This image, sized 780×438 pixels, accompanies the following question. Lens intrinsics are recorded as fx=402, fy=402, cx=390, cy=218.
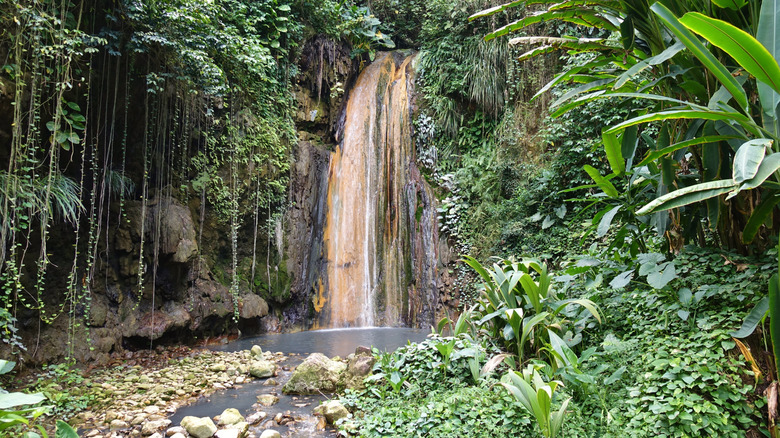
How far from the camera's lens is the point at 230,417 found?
11.6ft

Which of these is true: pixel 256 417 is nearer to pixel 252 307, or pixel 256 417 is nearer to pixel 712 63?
pixel 252 307

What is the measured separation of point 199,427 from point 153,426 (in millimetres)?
510

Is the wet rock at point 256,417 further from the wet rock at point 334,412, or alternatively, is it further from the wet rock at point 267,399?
the wet rock at point 334,412

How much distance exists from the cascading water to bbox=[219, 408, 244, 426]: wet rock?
195 inches

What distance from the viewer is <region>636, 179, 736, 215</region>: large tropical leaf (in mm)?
1810

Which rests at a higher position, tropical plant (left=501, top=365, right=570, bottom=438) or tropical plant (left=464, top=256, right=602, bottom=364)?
tropical plant (left=464, top=256, right=602, bottom=364)

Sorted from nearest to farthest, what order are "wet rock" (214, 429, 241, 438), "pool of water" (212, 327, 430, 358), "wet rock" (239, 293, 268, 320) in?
"wet rock" (214, 429, 241, 438)
"pool of water" (212, 327, 430, 358)
"wet rock" (239, 293, 268, 320)

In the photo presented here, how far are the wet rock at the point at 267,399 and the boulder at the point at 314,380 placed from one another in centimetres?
22

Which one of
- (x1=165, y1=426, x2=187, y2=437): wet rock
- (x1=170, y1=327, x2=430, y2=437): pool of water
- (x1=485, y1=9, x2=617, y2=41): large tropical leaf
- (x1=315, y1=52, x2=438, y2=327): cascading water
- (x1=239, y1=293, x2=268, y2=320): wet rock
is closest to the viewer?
(x1=485, y1=9, x2=617, y2=41): large tropical leaf

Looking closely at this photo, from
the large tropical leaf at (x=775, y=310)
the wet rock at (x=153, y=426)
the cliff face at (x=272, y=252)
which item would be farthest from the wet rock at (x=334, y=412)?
the cliff face at (x=272, y=252)

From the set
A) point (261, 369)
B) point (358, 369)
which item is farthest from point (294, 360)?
point (358, 369)

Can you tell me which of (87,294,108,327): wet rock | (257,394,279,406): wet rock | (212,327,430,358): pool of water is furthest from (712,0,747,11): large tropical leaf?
(87,294,108,327): wet rock

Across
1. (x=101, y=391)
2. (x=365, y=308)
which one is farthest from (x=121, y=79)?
(x=365, y=308)

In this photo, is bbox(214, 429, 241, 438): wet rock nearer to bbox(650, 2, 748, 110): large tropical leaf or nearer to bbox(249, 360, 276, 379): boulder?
bbox(249, 360, 276, 379): boulder
